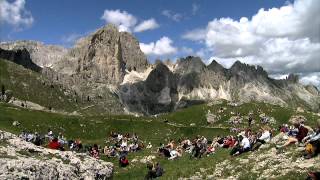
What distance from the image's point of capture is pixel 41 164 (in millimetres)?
34469

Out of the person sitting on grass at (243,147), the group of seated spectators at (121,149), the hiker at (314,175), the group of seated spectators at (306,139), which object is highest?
the group of seated spectators at (306,139)

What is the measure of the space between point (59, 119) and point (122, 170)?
5732 centimetres

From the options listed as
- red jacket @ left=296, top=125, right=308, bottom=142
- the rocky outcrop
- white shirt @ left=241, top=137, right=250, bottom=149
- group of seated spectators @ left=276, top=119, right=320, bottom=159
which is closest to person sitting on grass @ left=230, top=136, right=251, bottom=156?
white shirt @ left=241, top=137, right=250, bottom=149

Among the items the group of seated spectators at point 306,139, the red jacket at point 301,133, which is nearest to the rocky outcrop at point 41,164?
the group of seated spectators at point 306,139

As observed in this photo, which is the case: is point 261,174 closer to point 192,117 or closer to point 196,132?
point 196,132

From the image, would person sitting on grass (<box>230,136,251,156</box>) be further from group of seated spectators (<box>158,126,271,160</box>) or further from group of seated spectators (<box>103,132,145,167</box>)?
group of seated spectators (<box>103,132,145,167</box>)

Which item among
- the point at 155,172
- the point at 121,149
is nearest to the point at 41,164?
the point at 155,172

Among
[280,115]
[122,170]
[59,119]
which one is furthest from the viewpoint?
[280,115]

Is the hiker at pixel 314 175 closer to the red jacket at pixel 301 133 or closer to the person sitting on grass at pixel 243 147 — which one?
the red jacket at pixel 301 133

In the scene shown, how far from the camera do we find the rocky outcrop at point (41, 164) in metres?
32.2

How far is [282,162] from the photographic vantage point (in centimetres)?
3938

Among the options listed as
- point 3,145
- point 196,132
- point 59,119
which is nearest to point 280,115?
point 196,132

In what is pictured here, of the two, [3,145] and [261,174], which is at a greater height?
[3,145]

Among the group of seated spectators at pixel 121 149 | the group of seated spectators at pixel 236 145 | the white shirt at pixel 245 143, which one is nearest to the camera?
the white shirt at pixel 245 143
